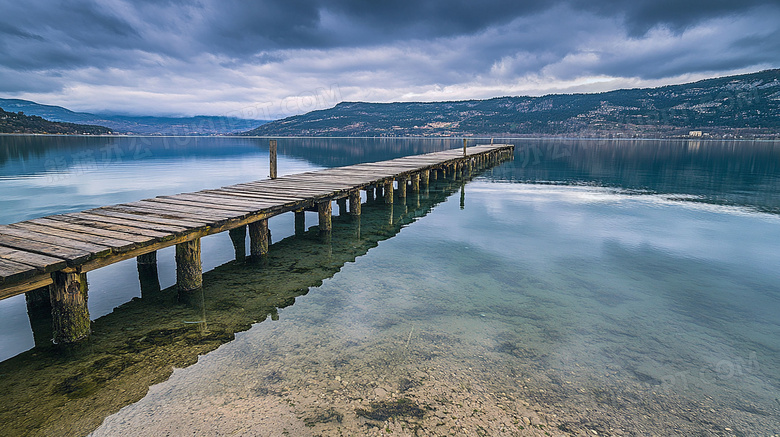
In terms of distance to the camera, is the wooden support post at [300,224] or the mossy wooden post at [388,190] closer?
the wooden support post at [300,224]

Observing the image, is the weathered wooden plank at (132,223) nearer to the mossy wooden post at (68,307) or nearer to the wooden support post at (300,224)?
the mossy wooden post at (68,307)

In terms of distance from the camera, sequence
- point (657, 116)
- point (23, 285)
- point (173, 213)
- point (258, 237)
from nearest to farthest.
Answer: point (23, 285)
point (173, 213)
point (258, 237)
point (657, 116)

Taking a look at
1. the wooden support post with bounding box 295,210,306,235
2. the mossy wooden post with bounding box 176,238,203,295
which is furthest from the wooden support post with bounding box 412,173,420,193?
the mossy wooden post with bounding box 176,238,203,295

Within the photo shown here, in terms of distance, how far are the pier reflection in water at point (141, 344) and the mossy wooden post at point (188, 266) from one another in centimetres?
23

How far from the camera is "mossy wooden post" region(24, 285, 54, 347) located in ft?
20.1

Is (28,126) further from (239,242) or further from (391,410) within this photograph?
(391,410)

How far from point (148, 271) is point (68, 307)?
3.51 metres

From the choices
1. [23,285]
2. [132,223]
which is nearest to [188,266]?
[132,223]

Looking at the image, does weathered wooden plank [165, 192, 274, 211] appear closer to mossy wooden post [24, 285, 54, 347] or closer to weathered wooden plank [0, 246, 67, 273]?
mossy wooden post [24, 285, 54, 347]

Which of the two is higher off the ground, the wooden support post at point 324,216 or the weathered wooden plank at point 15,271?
the weathered wooden plank at point 15,271

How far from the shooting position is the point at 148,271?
8.80 meters

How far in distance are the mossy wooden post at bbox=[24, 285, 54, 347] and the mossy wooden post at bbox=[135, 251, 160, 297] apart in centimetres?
162

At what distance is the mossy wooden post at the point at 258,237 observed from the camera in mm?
9414

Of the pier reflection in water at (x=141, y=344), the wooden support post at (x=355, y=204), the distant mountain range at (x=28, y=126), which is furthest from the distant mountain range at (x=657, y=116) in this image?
the pier reflection in water at (x=141, y=344)
